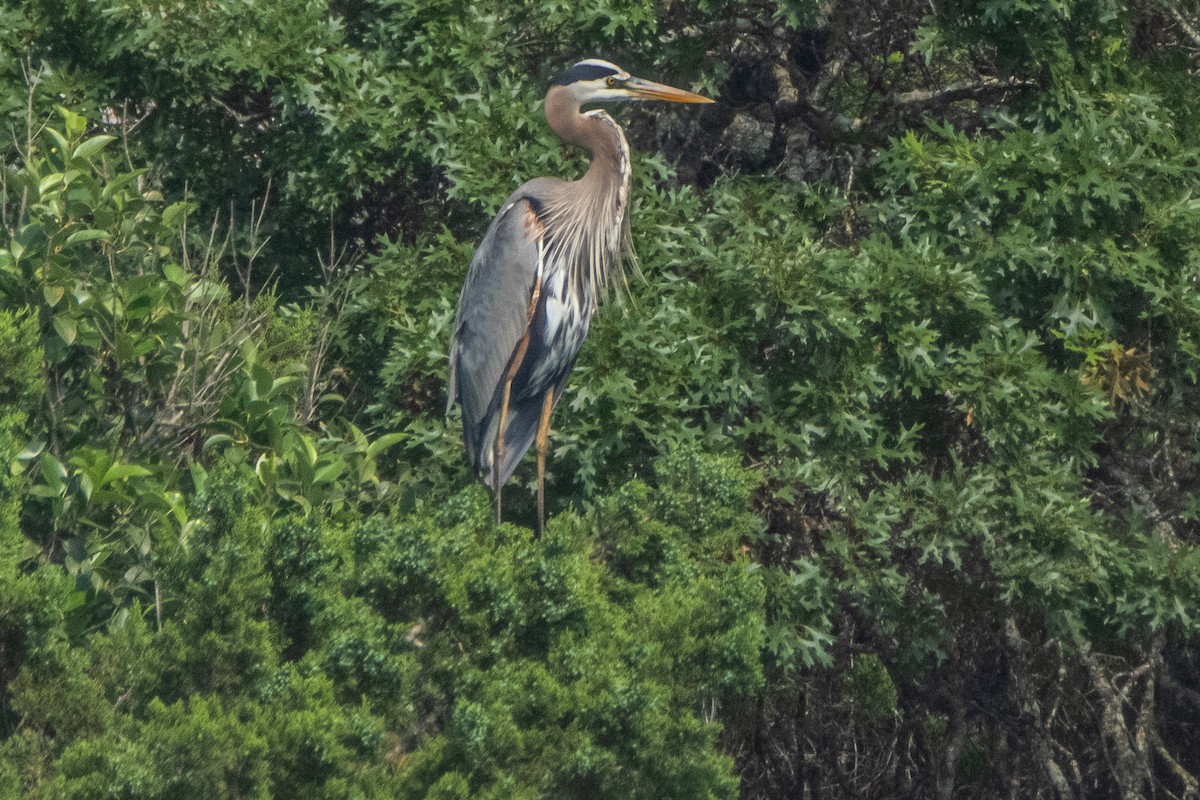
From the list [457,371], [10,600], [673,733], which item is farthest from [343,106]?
[673,733]

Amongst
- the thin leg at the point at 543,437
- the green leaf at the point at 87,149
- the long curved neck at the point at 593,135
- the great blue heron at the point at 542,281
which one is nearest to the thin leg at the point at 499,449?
the great blue heron at the point at 542,281

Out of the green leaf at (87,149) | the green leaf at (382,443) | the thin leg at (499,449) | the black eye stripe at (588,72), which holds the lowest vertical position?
the thin leg at (499,449)

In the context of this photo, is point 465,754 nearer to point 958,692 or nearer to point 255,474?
point 255,474

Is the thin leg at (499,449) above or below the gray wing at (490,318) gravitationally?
below

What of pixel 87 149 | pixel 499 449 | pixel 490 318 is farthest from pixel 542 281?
pixel 87 149

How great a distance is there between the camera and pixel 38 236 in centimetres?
436

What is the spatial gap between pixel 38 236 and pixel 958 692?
13.1 feet

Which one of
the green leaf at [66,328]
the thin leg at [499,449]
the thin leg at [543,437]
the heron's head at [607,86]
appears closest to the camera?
the green leaf at [66,328]

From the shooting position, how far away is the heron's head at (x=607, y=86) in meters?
5.32

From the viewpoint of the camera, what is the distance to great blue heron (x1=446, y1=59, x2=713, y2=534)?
514 centimetres

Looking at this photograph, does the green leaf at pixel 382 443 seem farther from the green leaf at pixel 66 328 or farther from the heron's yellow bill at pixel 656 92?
the heron's yellow bill at pixel 656 92

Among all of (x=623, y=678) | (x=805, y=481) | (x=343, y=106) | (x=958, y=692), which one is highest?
(x=343, y=106)

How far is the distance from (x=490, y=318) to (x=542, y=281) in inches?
11.3

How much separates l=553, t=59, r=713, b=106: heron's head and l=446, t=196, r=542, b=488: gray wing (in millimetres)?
452
